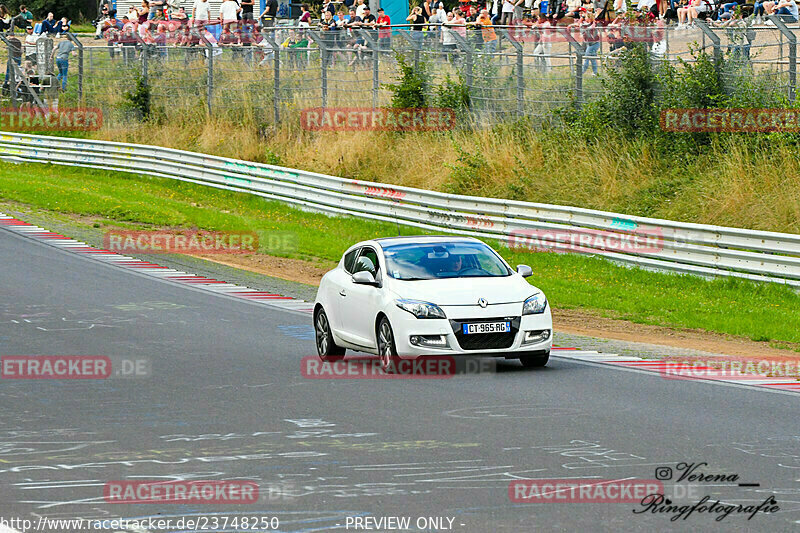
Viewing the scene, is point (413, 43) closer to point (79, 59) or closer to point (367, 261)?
point (79, 59)

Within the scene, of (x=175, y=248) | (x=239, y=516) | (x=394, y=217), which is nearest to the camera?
(x=239, y=516)

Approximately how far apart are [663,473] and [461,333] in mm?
4957

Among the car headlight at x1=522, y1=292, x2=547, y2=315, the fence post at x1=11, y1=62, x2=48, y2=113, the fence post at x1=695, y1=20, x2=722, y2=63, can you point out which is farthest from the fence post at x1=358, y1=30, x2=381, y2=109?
the car headlight at x1=522, y1=292, x2=547, y2=315

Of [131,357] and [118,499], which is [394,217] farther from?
[118,499]

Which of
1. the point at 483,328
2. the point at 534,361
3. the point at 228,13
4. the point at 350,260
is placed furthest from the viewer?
the point at 228,13

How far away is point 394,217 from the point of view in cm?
2805

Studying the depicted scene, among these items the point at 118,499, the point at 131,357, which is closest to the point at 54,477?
the point at 118,499

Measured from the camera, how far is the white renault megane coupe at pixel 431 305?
13281 mm

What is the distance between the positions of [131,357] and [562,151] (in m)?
15.1

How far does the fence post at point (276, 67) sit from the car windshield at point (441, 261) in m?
20.9

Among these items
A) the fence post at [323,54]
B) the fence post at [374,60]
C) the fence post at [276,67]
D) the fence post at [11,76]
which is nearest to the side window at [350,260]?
the fence post at [374,60]

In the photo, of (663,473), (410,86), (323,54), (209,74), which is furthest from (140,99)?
(663,473)

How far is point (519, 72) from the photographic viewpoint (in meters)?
28.4

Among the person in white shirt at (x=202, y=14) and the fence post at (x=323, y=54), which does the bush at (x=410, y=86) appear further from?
the person in white shirt at (x=202, y=14)
